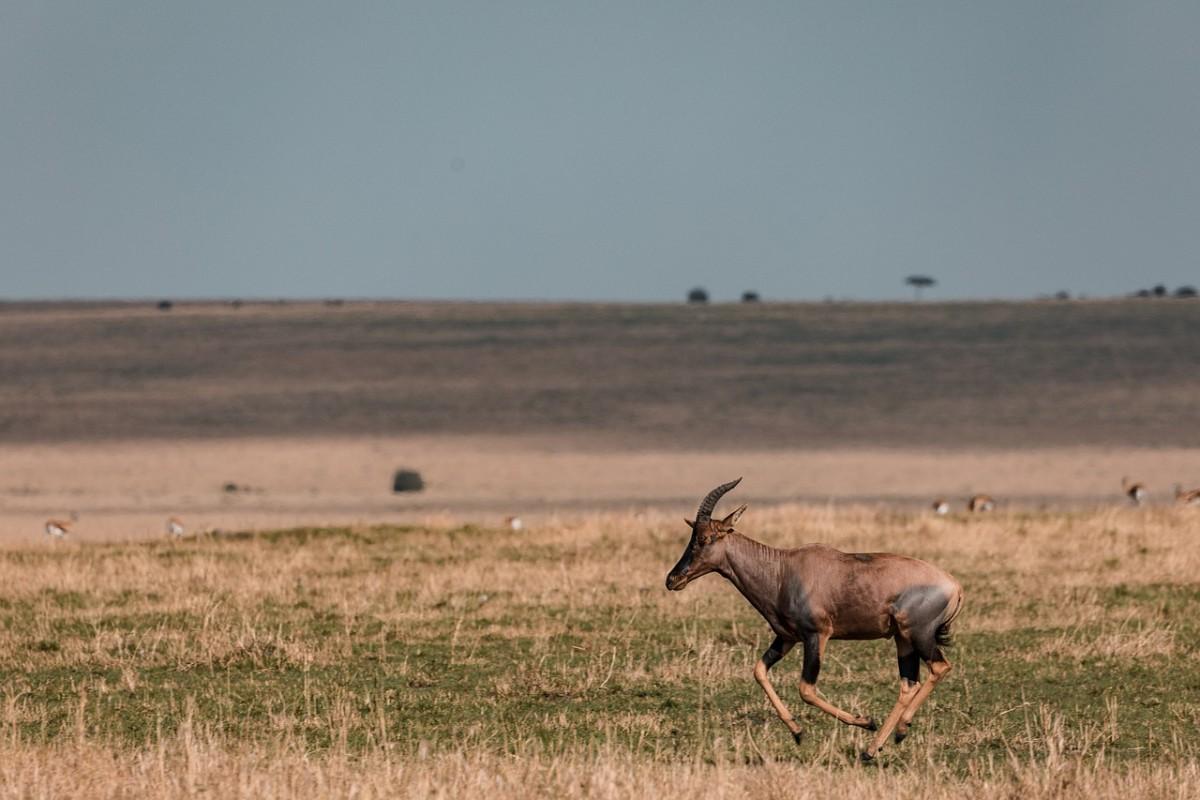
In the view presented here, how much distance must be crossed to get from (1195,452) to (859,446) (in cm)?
1121

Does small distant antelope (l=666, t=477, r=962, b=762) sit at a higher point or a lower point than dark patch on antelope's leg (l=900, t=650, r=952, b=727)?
higher

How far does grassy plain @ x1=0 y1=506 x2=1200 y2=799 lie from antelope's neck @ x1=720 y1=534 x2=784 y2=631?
2.87 feet

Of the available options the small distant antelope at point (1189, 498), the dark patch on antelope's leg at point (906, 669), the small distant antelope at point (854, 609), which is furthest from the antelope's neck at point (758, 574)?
the small distant antelope at point (1189, 498)

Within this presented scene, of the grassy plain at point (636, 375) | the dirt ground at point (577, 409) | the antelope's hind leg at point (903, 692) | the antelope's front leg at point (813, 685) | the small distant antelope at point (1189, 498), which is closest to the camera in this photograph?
the antelope's hind leg at point (903, 692)

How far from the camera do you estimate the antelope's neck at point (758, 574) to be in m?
11.6

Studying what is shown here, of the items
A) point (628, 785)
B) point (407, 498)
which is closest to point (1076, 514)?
point (628, 785)

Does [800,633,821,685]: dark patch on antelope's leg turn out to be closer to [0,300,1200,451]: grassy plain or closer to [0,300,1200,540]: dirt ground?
[0,300,1200,540]: dirt ground

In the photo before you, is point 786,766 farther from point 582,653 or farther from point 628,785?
point 582,653

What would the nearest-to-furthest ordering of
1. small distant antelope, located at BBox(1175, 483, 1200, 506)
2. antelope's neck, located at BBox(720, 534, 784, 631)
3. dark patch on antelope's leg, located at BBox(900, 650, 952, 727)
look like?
1. dark patch on antelope's leg, located at BBox(900, 650, 952, 727)
2. antelope's neck, located at BBox(720, 534, 784, 631)
3. small distant antelope, located at BBox(1175, 483, 1200, 506)

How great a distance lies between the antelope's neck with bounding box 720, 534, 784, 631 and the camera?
11.6 metres

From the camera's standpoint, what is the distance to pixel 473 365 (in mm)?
82562

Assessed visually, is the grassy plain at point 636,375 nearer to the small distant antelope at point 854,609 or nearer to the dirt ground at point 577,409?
the dirt ground at point 577,409

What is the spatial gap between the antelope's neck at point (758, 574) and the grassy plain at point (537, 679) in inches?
34.5

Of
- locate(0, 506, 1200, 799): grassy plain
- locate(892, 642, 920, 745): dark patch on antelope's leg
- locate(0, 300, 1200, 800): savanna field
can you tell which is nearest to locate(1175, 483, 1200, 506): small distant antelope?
locate(0, 300, 1200, 800): savanna field
